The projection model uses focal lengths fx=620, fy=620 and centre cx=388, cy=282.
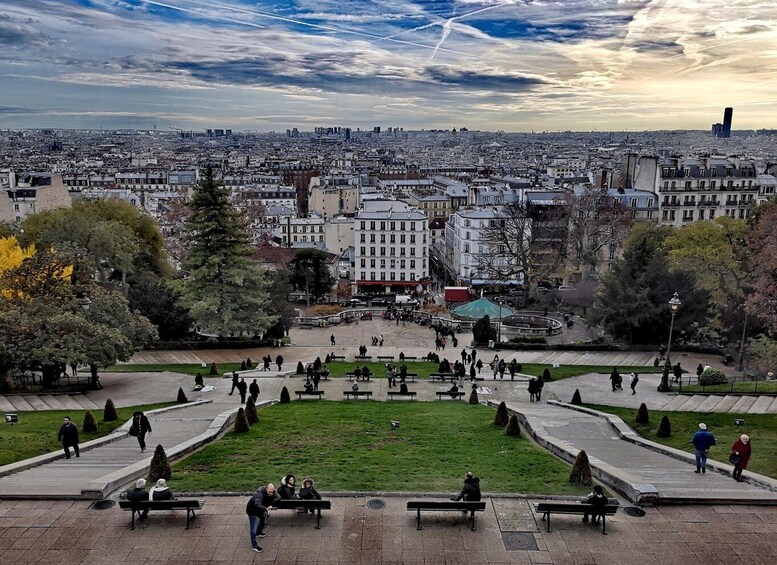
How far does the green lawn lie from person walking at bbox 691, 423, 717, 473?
16.6m

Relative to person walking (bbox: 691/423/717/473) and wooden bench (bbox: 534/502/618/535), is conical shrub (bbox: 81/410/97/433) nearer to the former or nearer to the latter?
wooden bench (bbox: 534/502/618/535)

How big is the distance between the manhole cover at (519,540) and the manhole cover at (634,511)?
8.33ft

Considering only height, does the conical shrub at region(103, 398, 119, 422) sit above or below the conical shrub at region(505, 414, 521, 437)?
below

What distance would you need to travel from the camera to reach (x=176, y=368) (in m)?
35.2

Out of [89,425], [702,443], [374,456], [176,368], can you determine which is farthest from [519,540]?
[176,368]

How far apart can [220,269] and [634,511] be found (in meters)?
34.3

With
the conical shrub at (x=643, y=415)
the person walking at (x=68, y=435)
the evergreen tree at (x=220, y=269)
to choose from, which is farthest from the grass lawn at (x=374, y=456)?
the evergreen tree at (x=220, y=269)

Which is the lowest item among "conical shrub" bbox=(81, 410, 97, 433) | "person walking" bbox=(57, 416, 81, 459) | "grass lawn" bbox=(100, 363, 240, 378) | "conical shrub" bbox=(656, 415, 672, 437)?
"grass lawn" bbox=(100, 363, 240, 378)

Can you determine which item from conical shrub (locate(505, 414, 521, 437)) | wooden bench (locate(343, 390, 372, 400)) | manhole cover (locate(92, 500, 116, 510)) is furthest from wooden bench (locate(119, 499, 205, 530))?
wooden bench (locate(343, 390, 372, 400))

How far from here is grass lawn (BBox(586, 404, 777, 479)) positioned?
16812 millimetres

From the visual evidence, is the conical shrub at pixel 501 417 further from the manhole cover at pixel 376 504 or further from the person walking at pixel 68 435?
the person walking at pixel 68 435

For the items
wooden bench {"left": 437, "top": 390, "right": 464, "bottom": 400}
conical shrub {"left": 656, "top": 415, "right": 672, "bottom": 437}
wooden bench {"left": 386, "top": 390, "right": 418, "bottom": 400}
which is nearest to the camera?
conical shrub {"left": 656, "top": 415, "right": 672, "bottom": 437}

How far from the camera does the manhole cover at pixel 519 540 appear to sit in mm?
11586

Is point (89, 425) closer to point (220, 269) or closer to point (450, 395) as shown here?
point (450, 395)
